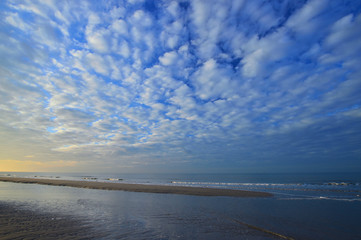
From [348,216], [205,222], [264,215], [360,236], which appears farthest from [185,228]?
[348,216]

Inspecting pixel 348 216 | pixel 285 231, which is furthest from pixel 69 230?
pixel 348 216

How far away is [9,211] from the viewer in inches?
569

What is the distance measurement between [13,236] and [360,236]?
19.4 metres

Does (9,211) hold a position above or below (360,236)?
above

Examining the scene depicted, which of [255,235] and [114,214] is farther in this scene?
[114,214]

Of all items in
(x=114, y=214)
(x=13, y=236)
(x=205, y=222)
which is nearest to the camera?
(x=13, y=236)

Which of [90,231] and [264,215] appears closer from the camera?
[90,231]

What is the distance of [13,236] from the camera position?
9.06 metres

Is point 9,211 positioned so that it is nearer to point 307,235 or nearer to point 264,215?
point 264,215

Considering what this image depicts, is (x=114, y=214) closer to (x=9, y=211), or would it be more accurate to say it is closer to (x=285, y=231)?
(x=9, y=211)

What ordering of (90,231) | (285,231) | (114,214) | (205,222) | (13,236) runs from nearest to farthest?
1. (13,236)
2. (90,231)
3. (285,231)
4. (205,222)
5. (114,214)

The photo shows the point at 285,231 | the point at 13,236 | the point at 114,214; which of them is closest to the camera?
the point at 13,236

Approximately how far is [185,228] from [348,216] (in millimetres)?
14281

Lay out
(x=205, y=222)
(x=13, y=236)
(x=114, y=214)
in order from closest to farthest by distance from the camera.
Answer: (x=13, y=236) < (x=205, y=222) < (x=114, y=214)
